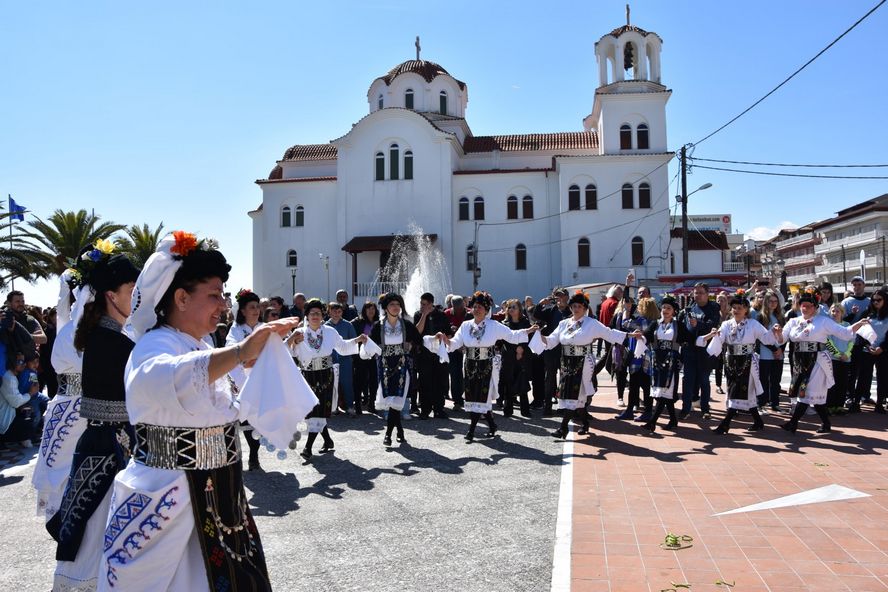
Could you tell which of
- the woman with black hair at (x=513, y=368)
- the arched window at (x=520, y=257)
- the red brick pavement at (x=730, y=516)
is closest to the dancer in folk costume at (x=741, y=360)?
the red brick pavement at (x=730, y=516)

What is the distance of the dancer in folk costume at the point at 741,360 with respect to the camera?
9.68m

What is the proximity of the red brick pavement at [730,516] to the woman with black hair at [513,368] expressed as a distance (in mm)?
2476

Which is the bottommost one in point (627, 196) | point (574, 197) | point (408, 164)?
point (627, 196)

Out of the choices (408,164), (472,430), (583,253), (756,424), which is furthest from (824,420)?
(408,164)

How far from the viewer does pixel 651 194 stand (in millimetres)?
41281

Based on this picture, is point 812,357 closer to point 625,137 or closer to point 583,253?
point 583,253

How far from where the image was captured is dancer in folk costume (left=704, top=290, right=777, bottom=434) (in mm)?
9680

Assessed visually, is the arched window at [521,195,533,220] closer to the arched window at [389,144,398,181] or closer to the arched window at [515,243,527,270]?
the arched window at [515,243,527,270]

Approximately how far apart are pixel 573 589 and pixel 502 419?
287 inches

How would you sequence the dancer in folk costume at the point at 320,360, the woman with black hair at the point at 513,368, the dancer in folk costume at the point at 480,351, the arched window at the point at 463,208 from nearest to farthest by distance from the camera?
the dancer in folk costume at the point at 320,360 < the dancer in folk costume at the point at 480,351 < the woman with black hair at the point at 513,368 < the arched window at the point at 463,208

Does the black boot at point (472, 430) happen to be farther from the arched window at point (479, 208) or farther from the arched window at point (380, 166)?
the arched window at point (380, 166)

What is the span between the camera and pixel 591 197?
4203 cm

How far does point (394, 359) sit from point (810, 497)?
5.87m

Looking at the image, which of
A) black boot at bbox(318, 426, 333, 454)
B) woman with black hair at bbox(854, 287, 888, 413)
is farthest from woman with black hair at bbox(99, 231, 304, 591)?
woman with black hair at bbox(854, 287, 888, 413)
